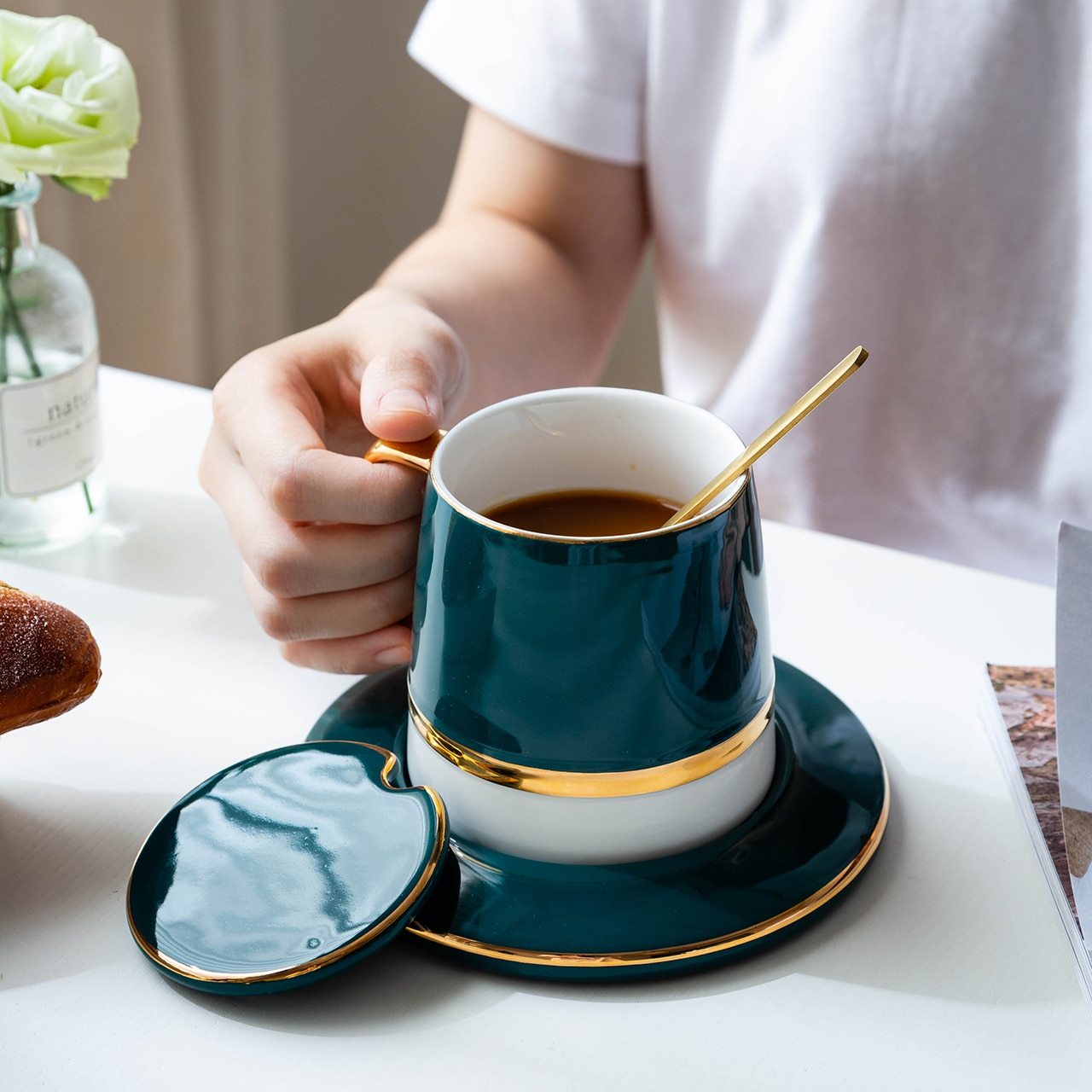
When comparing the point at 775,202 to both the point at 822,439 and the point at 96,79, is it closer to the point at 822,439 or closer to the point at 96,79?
the point at 822,439

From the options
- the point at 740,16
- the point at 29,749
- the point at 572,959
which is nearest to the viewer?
the point at 572,959

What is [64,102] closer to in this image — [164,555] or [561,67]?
[164,555]

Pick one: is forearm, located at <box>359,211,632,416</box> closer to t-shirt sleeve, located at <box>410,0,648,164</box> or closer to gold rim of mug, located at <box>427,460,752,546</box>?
t-shirt sleeve, located at <box>410,0,648,164</box>

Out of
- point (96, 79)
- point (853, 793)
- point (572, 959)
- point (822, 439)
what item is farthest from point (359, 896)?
point (822, 439)

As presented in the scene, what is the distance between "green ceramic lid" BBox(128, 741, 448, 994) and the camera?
0.35 metres

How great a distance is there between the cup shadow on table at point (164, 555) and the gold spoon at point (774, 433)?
24 cm

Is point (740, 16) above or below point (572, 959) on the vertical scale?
above

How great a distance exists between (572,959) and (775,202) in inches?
22.5

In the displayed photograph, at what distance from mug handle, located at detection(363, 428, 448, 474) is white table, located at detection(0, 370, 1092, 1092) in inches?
4.6

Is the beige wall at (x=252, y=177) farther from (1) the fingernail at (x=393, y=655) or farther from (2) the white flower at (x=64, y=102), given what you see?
(1) the fingernail at (x=393, y=655)

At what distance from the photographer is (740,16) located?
30.7 inches

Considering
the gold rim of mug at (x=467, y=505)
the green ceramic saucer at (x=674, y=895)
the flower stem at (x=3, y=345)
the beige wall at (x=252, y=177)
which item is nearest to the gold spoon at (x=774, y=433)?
the gold rim of mug at (x=467, y=505)

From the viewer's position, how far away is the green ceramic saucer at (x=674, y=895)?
364 mm

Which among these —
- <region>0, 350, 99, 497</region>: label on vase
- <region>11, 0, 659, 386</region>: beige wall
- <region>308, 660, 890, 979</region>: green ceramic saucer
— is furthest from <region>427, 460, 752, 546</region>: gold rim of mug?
<region>11, 0, 659, 386</region>: beige wall
